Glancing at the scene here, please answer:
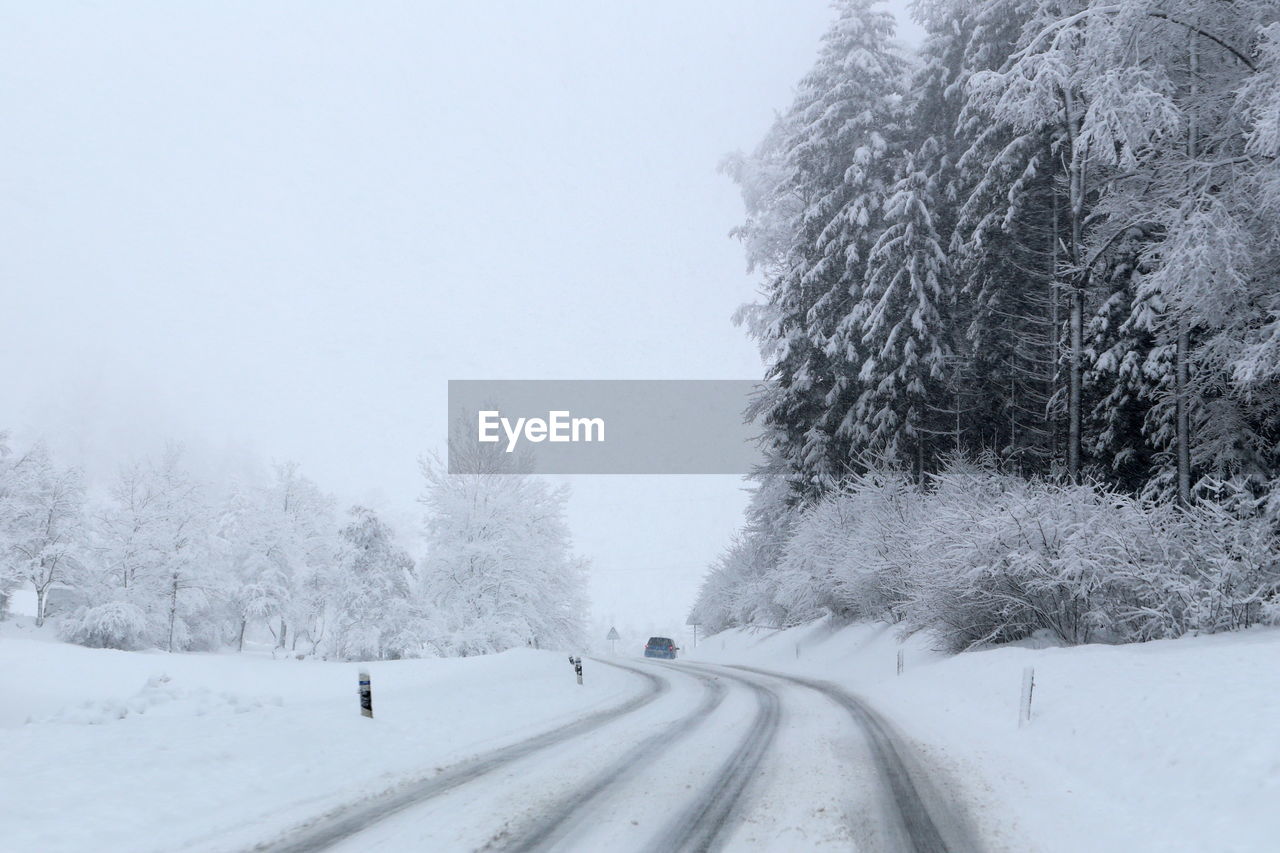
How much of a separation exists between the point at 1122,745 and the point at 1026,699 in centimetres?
254

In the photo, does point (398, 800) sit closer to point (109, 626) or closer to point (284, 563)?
point (109, 626)

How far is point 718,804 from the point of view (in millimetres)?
6684

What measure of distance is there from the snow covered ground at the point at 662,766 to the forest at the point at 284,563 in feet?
51.7

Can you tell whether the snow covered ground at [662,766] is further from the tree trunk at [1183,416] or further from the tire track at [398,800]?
the tree trunk at [1183,416]

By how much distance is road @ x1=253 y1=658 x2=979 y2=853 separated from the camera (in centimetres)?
566

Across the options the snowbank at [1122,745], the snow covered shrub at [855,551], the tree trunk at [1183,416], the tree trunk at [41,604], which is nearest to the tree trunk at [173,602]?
the tree trunk at [41,604]

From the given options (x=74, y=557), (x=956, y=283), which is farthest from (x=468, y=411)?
(x=74, y=557)

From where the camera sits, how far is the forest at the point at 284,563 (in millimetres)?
29062

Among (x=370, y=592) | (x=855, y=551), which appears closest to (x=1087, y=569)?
(x=855, y=551)

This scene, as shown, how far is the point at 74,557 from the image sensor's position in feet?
118

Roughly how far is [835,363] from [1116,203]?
11.6 metres

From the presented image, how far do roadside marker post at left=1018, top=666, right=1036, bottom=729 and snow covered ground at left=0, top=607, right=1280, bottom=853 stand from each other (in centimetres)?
19

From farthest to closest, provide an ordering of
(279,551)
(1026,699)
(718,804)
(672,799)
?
(279,551)
(1026,699)
(672,799)
(718,804)

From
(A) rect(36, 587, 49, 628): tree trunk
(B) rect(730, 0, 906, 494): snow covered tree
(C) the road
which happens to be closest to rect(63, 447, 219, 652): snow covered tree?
(A) rect(36, 587, 49, 628): tree trunk
